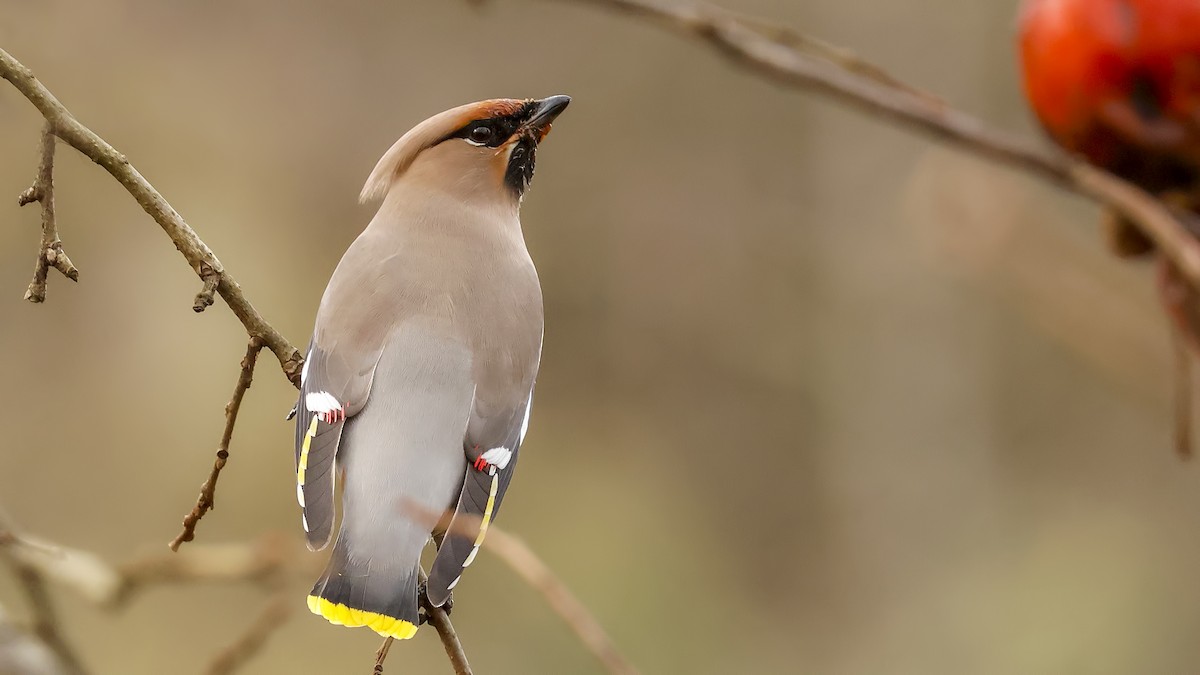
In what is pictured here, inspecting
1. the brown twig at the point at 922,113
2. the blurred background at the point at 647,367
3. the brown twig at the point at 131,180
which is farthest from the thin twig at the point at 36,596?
the blurred background at the point at 647,367

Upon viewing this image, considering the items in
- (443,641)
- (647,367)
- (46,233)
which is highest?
(46,233)

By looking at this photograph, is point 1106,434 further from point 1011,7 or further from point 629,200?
point 629,200

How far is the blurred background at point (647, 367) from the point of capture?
6.01m

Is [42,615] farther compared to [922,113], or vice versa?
[42,615]

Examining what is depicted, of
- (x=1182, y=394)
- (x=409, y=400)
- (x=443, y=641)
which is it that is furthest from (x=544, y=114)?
(x=1182, y=394)

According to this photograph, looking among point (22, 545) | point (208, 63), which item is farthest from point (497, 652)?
point (22, 545)

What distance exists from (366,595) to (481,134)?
92 cm

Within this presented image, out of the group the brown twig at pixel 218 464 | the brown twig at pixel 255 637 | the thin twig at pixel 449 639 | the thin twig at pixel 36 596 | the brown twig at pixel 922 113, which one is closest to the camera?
the brown twig at pixel 922 113

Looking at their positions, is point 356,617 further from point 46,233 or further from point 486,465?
point 46,233

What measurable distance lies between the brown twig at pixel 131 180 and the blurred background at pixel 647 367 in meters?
3.84

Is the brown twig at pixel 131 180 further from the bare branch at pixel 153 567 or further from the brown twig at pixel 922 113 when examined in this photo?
the brown twig at pixel 922 113

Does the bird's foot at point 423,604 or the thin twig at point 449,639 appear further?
the bird's foot at point 423,604

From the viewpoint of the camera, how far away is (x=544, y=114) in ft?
8.05

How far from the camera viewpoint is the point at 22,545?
1.21 metres
